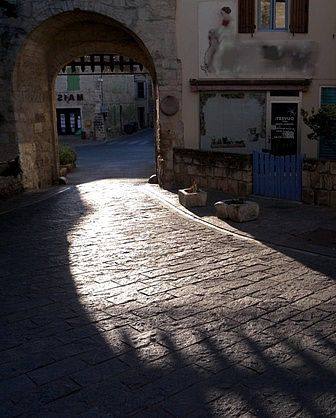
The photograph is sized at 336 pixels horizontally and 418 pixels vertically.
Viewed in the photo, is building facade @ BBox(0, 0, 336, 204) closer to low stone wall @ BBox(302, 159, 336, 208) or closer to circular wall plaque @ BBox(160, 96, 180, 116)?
circular wall plaque @ BBox(160, 96, 180, 116)

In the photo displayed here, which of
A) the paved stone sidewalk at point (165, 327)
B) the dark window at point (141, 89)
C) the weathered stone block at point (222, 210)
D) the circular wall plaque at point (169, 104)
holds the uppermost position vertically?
the dark window at point (141, 89)

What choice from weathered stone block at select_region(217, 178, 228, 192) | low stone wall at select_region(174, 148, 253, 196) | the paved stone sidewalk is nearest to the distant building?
low stone wall at select_region(174, 148, 253, 196)

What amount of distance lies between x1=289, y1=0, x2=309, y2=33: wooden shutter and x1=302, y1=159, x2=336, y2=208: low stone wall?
17.7 ft

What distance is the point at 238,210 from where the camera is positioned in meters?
8.80

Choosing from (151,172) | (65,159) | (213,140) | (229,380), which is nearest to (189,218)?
(213,140)

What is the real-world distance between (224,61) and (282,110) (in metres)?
2.14

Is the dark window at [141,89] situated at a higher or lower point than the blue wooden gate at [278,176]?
higher

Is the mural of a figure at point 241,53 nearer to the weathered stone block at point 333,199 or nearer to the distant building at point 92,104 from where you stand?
the weathered stone block at point 333,199

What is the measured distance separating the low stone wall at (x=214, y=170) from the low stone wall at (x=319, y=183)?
140 cm

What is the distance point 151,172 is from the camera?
738 inches

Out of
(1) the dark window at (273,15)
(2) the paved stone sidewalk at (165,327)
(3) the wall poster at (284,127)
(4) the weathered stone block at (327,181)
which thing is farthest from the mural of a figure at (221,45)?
(2) the paved stone sidewalk at (165,327)

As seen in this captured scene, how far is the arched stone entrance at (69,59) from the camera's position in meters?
13.0

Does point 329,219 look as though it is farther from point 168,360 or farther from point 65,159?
point 65,159

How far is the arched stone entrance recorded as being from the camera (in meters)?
13.0
